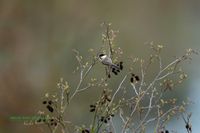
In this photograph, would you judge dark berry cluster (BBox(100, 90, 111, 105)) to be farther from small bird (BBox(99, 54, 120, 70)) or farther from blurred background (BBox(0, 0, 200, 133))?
blurred background (BBox(0, 0, 200, 133))

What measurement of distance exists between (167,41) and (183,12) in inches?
13.9

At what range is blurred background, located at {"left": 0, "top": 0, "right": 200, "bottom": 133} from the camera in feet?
7.61

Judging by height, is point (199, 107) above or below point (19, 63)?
below

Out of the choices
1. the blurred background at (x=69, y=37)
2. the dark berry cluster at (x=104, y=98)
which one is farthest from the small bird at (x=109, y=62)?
the blurred background at (x=69, y=37)

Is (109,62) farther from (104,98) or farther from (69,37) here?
(69,37)

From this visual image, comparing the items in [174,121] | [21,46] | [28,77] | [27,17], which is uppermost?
[27,17]

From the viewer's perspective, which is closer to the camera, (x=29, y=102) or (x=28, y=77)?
(x=29, y=102)

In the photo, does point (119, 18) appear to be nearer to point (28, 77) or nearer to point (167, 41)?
point (167, 41)

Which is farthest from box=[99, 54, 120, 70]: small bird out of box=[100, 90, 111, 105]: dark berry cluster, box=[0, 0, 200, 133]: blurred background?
box=[0, 0, 200, 133]: blurred background

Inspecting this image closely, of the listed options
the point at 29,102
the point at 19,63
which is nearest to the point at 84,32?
the point at 19,63

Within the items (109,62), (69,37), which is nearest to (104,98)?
(109,62)

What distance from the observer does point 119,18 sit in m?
2.81

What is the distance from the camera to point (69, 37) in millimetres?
2637

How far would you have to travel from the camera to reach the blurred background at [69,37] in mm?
2320
